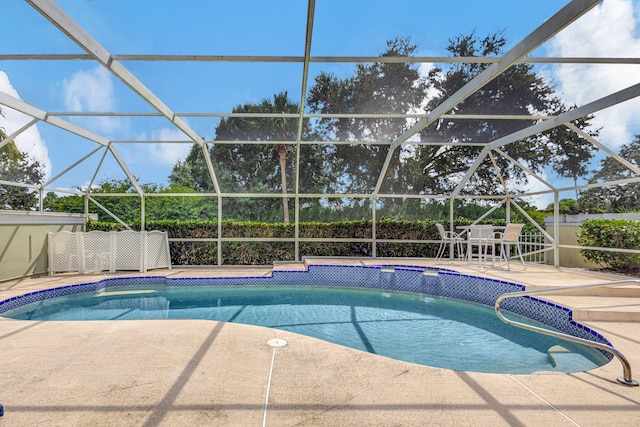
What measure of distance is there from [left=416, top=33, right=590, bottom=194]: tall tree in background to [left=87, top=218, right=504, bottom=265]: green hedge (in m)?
1.40

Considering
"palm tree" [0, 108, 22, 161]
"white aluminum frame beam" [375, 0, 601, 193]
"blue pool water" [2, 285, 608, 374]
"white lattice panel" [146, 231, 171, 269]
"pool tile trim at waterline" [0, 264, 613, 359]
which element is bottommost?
"blue pool water" [2, 285, 608, 374]

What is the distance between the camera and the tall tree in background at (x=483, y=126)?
5.47 metres

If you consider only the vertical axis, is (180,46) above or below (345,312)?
above

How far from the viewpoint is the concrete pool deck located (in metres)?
2.11

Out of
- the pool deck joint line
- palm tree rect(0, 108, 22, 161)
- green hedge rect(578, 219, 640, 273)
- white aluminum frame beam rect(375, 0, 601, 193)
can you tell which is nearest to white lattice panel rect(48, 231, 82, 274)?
palm tree rect(0, 108, 22, 161)

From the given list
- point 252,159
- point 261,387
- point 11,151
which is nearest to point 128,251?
point 11,151

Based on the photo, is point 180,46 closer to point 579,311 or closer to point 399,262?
point 579,311

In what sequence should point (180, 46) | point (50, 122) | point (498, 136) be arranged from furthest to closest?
point (498, 136)
point (50, 122)
point (180, 46)

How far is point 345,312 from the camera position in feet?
19.9

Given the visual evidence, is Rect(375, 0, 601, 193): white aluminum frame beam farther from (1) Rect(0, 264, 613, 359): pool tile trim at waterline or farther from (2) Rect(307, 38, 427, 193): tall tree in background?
(1) Rect(0, 264, 613, 359): pool tile trim at waterline

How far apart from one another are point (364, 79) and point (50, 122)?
6143 millimetres

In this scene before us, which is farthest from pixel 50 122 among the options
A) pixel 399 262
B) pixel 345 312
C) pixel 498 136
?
pixel 498 136

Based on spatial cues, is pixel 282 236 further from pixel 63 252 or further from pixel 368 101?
pixel 63 252

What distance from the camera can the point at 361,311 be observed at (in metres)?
6.15
